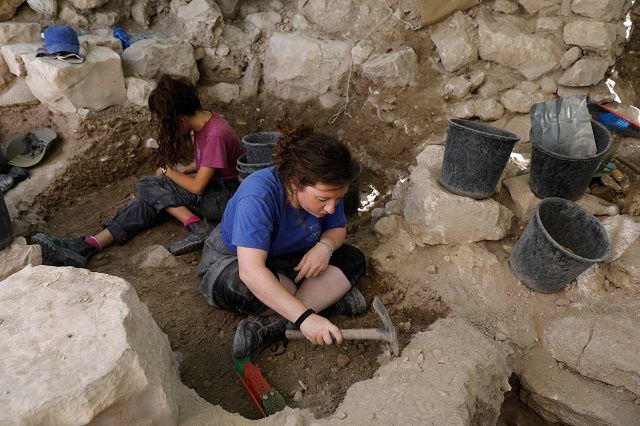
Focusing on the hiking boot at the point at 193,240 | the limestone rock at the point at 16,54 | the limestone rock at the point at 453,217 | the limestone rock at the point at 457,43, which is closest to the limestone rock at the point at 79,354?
the hiking boot at the point at 193,240

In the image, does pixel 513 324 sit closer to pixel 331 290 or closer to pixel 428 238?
pixel 428 238

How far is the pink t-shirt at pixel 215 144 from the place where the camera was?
2921 mm

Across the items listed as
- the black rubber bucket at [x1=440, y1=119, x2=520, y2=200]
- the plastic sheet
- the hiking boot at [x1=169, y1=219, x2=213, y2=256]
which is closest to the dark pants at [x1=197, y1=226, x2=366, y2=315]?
the hiking boot at [x1=169, y1=219, x2=213, y2=256]

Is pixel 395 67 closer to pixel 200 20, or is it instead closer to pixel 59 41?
pixel 200 20

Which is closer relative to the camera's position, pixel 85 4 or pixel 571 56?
pixel 571 56

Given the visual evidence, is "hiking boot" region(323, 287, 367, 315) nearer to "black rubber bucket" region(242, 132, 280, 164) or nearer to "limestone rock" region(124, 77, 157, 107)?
"black rubber bucket" region(242, 132, 280, 164)

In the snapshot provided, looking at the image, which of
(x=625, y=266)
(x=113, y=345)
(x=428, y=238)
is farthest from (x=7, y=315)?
(x=625, y=266)

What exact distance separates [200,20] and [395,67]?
1.86 m

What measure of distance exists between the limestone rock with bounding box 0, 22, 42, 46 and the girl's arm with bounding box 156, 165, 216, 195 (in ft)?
5.90

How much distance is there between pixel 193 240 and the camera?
3.06 metres

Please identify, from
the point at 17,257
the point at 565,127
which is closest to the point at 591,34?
the point at 565,127

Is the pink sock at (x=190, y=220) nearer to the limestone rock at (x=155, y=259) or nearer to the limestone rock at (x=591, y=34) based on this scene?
the limestone rock at (x=155, y=259)

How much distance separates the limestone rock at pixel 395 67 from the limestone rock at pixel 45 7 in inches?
106

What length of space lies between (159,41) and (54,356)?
3.27 metres
